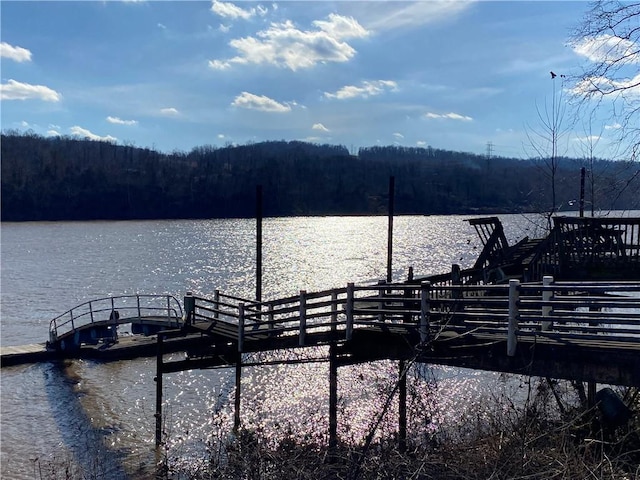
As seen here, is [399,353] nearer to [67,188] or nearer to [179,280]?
[179,280]

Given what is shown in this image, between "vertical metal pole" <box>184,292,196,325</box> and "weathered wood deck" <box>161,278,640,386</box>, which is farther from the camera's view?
"vertical metal pole" <box>184,292,196,325</box>

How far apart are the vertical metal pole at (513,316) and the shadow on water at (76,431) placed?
8538 millimetres

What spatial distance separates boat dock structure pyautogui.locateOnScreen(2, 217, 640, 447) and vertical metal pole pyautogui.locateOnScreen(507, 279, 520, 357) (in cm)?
2

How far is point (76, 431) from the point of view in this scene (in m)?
18.3

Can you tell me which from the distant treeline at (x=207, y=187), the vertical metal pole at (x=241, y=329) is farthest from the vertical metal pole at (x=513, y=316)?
the distant treeline at (x=207, y=187)

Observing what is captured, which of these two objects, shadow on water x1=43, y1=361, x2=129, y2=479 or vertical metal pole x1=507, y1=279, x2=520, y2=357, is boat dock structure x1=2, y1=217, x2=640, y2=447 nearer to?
vertical metal pole x1=507, y1=279, x2=520, y2=357

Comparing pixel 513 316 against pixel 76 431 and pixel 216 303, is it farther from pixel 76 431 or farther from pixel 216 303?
pixel 76 431

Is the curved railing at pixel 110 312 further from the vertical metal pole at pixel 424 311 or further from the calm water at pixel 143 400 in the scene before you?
the vertical metal pole at pixel 424 311

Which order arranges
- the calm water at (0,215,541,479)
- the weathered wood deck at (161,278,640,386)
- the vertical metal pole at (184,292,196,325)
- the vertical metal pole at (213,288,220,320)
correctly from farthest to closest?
the vertical metal pole at (184,292,196,325), the vertical metal pole at (213,288,220,320), the calm water at (0,215,541,479), the weathered wood deck at (161,278,640,386)

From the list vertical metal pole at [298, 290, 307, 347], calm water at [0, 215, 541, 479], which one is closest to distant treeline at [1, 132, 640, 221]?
calm water at [0, 215, 541, 479]

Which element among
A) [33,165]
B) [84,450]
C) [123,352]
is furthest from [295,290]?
[33,165]

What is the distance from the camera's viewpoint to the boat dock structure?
Answer: 8.95m

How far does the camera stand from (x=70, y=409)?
67.4ft

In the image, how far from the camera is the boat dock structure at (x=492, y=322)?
895 cm
